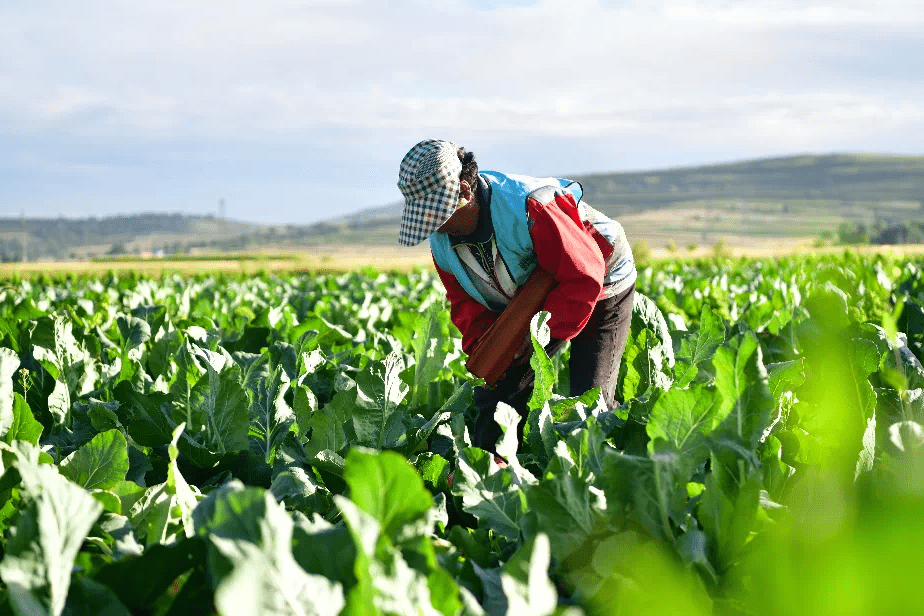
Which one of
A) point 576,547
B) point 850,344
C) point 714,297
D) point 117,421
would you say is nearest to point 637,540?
point 576,547

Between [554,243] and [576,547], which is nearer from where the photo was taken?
[576,547]

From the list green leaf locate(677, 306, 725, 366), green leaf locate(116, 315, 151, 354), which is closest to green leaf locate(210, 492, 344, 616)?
green leaf locate(677, 306, 725, 366)

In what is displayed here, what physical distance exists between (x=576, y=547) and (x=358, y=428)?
3.19 ft

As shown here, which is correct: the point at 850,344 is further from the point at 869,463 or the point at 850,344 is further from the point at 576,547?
the point at 576,547

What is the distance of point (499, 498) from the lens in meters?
1.67

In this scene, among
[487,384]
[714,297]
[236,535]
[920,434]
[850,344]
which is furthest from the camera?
[714,297]

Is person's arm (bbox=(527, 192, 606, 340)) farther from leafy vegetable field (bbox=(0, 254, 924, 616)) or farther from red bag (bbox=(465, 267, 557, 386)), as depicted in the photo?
leafy vegetable field (bbox=(0, 254, 924, 616))

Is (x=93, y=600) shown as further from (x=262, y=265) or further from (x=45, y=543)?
(x=262, y=265)

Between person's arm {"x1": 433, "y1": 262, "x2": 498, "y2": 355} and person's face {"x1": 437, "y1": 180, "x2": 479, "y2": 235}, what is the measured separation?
0.41 meters

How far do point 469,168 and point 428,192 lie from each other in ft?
1.06

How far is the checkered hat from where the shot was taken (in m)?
2.81

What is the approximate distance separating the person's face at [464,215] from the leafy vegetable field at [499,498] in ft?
2.15

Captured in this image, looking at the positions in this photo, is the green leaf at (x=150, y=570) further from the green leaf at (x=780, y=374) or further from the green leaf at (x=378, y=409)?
the green leaf at (x=780, y=374)

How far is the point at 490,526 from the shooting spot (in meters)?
1.64
